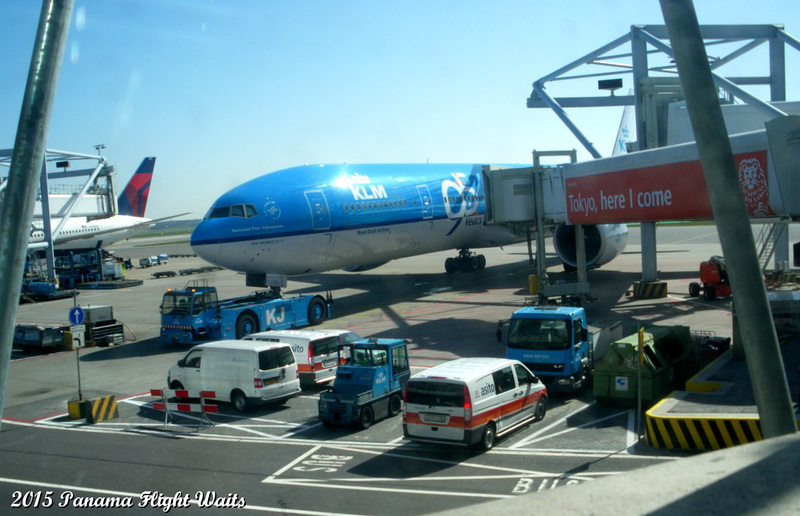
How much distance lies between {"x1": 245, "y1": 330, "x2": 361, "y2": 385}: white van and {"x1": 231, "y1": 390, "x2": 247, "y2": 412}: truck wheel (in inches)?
93.1

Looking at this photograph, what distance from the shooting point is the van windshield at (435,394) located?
13.7 metres

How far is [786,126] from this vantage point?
581 inches

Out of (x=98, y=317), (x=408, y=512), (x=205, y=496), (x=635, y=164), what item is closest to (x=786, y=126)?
(x=635, y=164)

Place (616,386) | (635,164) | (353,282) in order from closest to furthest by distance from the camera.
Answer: (616,386) → (635,164) → (353,282)

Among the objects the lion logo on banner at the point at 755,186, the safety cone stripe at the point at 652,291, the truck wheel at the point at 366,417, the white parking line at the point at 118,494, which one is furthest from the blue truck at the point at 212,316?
the lion logo on banner at the point at 755,186

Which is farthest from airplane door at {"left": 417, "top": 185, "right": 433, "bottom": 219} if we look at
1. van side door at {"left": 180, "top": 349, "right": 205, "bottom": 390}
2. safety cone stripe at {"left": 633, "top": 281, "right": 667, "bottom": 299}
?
van side door at {"left": 180, "top": 349, "right": 205, "bottom": 390}

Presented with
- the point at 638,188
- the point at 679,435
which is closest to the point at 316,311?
the point at 638,188

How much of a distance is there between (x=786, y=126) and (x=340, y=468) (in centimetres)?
1125

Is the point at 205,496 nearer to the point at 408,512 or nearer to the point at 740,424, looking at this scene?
the point at 408,512

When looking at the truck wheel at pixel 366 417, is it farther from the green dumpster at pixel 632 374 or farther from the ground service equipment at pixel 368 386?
the green dumpster at pixel 632 374

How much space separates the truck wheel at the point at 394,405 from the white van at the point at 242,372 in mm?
2907

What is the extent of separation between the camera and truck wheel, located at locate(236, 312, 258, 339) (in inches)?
1024

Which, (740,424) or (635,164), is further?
(635,164)

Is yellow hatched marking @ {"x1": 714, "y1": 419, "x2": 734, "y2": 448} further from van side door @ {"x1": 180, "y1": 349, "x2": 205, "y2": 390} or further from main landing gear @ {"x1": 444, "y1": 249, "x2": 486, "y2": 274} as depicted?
main landing gear @ {"x1": 444, "y1": 249, "x2": 486, "y2": 274}
